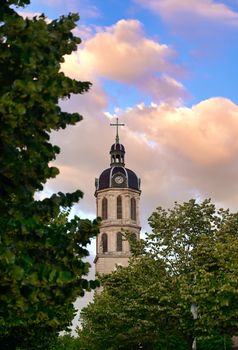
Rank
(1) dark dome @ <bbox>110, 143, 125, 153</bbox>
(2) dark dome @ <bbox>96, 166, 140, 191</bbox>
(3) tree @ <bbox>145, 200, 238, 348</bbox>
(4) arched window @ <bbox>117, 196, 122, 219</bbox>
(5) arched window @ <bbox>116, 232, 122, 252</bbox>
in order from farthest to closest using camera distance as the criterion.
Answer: (1) dark dome @ <bbox>110, 143, 125, 153</bbox>
(2) dark dome @ <bbox>96, 166, 140, 191</bbox>
(4) arched window @ <bbox>117, 196, 122, 219</bbox>
(5) arched window @ <bbox>116, 232, 122, 252</bbox>
(3) tree @ <bbox>145, 200, 238, 348</bbox>

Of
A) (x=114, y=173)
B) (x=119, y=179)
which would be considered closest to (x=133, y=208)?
(x=119, y=179)

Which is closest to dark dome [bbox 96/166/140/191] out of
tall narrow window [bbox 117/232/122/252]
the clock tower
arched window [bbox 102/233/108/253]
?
the clock tower

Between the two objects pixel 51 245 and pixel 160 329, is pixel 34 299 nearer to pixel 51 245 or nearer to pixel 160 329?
pixel 51 245

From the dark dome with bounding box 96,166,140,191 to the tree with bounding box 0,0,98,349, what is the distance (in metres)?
129

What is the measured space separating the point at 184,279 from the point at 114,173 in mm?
104317

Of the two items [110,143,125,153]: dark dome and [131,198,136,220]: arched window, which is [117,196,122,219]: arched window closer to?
[131,198,136,220]: arched window

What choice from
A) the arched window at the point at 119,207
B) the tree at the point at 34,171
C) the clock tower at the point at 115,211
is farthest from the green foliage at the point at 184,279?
the arched window at the point at 119,207

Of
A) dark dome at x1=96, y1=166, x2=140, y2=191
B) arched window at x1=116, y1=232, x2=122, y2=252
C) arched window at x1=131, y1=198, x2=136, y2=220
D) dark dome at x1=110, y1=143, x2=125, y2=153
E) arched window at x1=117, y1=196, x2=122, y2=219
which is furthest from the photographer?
dark dome at x1=110, y1=143, x2=125, y2=153

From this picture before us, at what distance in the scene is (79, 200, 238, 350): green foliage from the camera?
3600cm

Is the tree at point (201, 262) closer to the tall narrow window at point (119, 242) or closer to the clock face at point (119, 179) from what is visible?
the tall narrow window at point (119, 242)

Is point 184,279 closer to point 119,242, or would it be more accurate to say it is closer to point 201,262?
point 201,262

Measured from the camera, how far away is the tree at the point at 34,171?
995 cm

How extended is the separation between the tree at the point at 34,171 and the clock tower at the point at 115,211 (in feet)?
400

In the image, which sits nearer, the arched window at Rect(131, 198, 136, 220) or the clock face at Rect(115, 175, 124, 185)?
the arched window at Rect(131, 198, 136, 220)
